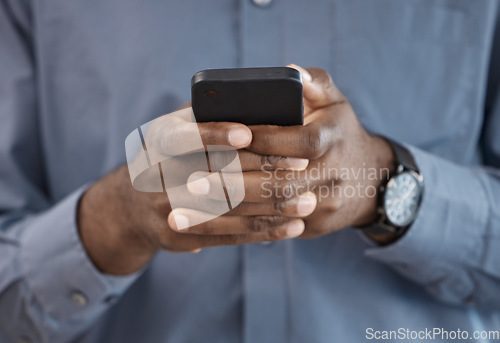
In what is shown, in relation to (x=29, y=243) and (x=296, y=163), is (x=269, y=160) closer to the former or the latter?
(x=296, y=163)

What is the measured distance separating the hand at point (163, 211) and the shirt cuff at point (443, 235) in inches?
6.4

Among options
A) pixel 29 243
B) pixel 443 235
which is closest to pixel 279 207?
pixel 443 235

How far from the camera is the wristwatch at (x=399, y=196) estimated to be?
42 centimetres

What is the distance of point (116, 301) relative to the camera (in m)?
0.53

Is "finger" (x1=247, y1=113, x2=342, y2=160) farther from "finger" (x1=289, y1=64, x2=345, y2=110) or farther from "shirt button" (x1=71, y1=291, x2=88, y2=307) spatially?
"shirt button" (x1=71, y1=291, x2=88, y2=307)

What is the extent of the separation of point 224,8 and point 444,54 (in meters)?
0.26

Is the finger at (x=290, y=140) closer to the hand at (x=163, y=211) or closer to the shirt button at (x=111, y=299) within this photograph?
the hand at (x=163, y=211)

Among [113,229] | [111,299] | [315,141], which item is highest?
[315,141]

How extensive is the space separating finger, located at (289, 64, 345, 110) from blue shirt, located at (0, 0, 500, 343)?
0.30 feet

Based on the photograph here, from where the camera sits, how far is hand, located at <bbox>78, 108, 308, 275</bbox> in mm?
328

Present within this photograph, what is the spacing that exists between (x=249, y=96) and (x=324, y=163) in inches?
3.7

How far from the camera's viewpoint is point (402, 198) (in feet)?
1.42

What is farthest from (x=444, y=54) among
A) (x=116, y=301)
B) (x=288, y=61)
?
(x=116, y=301)

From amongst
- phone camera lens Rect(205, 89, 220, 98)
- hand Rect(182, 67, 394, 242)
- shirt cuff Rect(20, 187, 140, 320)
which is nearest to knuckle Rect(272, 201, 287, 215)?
hand Rect(182, 67, 394, 242)
